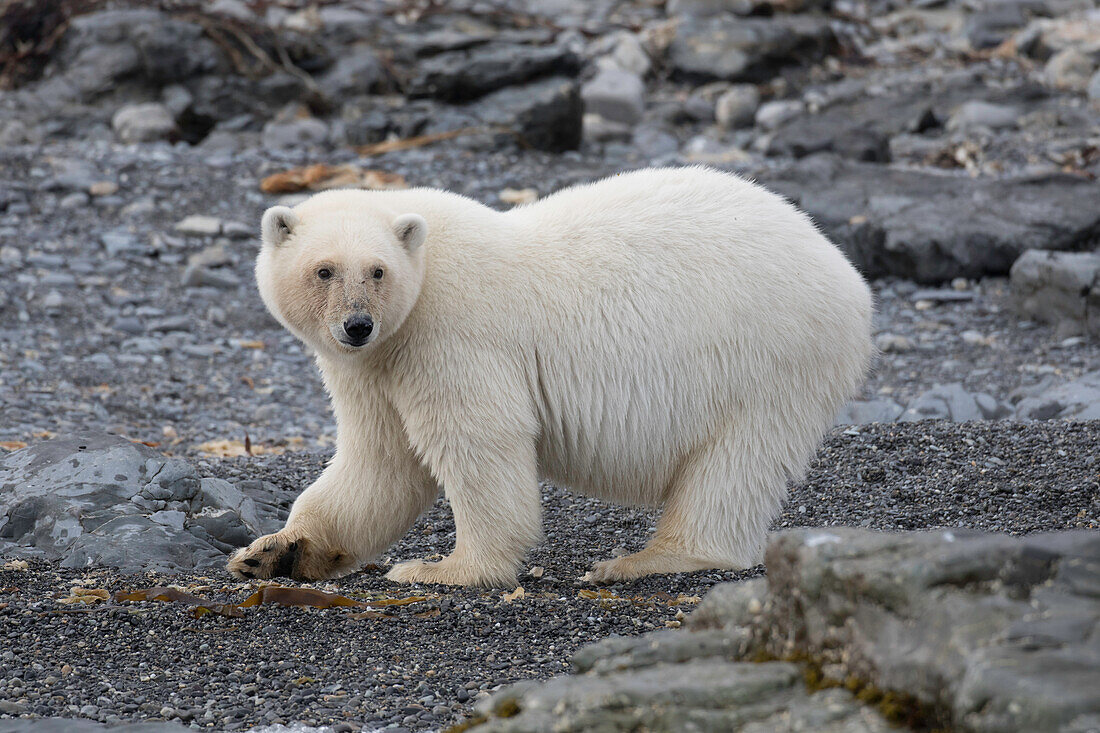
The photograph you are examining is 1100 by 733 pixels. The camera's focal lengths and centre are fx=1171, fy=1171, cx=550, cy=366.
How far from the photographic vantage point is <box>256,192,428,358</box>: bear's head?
13.3ft

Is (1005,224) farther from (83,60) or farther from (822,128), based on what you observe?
(83,60)

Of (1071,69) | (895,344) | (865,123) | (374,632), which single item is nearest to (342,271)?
(374,632)

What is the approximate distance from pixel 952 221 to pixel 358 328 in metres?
7.83

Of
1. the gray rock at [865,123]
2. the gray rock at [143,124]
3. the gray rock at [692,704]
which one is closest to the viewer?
the gray rock at [692,704]

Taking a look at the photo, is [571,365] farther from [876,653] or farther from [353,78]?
[353,78]

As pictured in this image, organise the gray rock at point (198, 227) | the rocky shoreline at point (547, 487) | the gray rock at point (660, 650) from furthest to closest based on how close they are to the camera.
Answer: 1. the gray rock at point (198, 227)
2. the gray rock at point (660, 650)
3. the rocky shoreline at point (547, 487)

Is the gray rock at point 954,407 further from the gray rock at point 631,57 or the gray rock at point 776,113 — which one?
the gray rock at point 631,57

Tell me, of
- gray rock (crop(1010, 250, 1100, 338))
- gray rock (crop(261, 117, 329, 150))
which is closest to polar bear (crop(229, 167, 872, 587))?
gray rock (crop(1010, 250, 1100, 338))

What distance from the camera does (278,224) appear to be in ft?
14.1

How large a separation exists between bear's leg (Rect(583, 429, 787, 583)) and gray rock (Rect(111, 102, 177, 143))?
1049 cm

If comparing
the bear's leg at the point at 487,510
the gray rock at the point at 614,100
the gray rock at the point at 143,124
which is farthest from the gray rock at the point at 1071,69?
the bear's leg at the point at 487,510

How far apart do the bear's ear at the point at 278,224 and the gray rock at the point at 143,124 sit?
9830mm

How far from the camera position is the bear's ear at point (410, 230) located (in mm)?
4207

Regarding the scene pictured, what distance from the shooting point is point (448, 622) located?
3.72 m
